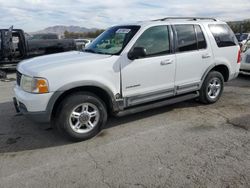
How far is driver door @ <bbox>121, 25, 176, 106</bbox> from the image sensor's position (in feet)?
14.8

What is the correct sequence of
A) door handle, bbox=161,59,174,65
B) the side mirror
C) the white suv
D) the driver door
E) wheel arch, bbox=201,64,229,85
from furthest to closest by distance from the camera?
wheel arch, bbox=201,64,229,85 → door handle, bbox=161,59,174,65 → the driver door → the side mirror → the white suv

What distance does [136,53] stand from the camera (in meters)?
4.41

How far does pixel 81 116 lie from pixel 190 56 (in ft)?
8.25

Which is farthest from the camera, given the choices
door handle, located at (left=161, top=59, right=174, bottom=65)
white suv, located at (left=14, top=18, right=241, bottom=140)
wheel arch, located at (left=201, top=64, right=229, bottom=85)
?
wheel arch, located at (left=201, top=64, right=229, bottom=85)

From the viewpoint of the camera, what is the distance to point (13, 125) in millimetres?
4980

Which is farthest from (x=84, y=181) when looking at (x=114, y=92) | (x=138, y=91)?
(x=138, y=91)

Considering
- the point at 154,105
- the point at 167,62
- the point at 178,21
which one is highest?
the point at 178,21

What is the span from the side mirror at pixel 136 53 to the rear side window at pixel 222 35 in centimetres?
212

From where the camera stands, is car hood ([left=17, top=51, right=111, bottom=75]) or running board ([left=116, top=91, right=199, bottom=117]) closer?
car hood ([left=17, top=51, right=111, bottom=75])

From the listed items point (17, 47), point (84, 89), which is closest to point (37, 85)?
point (84, 89)

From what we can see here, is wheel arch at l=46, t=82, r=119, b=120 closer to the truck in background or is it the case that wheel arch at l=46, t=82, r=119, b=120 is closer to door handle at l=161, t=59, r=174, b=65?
door handle at l=161, t=59, r=174, b=65

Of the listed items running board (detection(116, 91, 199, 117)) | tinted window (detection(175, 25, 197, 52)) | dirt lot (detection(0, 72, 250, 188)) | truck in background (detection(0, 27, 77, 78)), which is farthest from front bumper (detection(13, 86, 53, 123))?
truck in background (detection(0, 27, 77, 78))

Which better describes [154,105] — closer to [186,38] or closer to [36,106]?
[186,38]

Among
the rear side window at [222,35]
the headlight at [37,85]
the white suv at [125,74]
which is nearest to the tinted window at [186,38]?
the white suv at [125,74]
